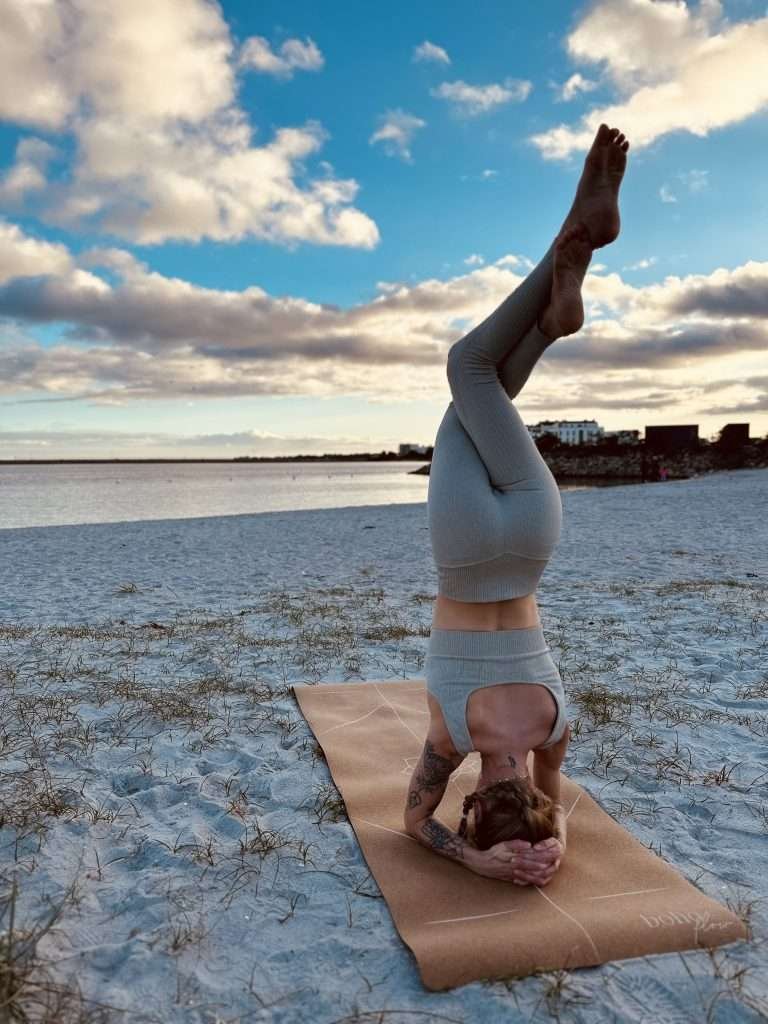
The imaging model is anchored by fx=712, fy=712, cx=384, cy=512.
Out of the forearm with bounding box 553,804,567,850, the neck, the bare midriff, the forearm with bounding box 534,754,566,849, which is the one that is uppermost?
the bare midriff

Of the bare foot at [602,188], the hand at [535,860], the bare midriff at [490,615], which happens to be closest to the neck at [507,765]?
the hand at [535,860]

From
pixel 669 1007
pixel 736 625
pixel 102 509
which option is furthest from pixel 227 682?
pixel 102 509

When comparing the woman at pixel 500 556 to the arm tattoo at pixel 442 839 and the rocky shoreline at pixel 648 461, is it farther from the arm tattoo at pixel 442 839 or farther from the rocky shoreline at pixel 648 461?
the rocky shoreline at pixel 648 461

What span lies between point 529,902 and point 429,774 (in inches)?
23.9

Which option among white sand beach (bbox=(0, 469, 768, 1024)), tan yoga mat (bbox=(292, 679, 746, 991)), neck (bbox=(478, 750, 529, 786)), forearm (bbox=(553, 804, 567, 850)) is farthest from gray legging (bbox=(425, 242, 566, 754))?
white sand beach (bbox=(0, 469, 768, 1024))

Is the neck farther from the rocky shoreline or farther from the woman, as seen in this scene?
the rocky shoreline

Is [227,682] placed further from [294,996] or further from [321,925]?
[294,996]

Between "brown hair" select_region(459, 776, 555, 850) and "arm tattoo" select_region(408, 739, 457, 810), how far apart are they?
21cm

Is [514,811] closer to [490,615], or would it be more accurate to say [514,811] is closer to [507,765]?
[507,765]

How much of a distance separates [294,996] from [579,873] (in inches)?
48.5

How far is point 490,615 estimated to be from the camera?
2982mm

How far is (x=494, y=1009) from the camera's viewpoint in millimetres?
2139

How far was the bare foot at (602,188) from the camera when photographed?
277 centimetres

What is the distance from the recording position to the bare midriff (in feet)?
9.78
